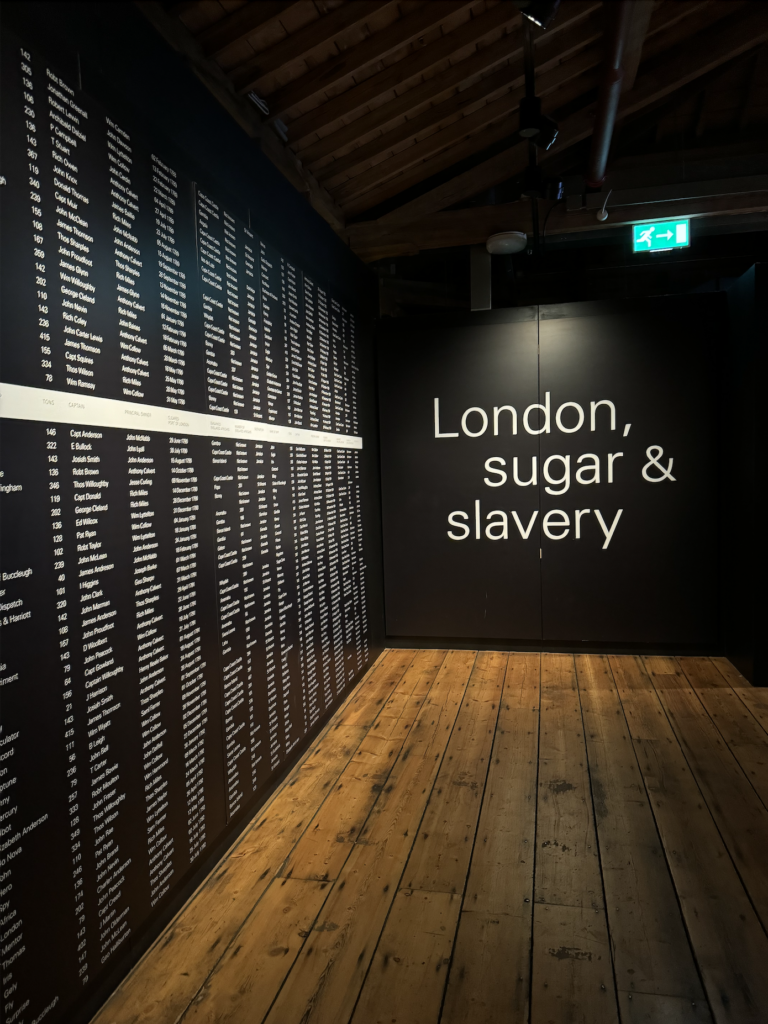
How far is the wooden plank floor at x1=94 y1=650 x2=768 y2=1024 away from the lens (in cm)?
170

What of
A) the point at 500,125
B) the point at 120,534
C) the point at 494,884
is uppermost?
the point at 500,125

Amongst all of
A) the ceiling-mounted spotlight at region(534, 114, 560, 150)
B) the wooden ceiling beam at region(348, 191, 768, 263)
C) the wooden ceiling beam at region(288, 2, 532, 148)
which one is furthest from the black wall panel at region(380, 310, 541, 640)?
the wooden ceiling beam at region(288, 2, 532, 148)

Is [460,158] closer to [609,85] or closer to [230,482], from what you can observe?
[609,85]

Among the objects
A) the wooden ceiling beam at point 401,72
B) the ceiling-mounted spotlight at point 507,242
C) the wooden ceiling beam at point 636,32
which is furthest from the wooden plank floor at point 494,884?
the wooden ceiling beam at point 636,32

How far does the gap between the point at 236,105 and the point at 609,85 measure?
1.91m

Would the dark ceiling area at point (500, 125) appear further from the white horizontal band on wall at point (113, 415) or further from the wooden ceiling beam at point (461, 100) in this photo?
the white horizontal band on wall at point (113, 415)

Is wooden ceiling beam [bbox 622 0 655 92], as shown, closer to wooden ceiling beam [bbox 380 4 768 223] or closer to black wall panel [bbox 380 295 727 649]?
wooden ceiling beam [bbox 380 4 768 223]

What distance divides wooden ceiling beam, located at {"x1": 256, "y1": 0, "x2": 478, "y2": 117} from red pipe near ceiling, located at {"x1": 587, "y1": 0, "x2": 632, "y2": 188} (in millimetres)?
644

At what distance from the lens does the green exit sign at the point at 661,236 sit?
14.6ft

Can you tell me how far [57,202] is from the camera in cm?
160

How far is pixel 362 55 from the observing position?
3.02m

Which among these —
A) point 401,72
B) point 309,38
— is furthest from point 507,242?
point 309,38

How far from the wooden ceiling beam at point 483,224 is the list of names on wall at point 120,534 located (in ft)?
5.85

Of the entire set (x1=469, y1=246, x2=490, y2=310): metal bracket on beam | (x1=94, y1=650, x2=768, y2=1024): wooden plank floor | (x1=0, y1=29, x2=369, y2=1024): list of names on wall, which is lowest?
(x1=94, y1=650, x2=768, y2=1024): wooden plank floor
